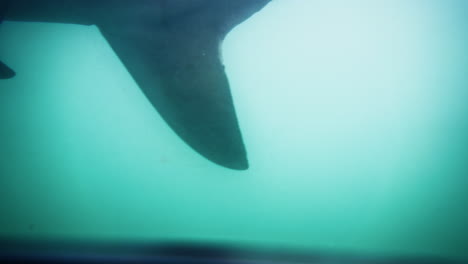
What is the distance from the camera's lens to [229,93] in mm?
2502

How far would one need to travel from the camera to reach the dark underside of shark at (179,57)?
7.79 feet

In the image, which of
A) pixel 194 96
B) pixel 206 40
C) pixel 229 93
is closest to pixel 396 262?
pixel 229 93

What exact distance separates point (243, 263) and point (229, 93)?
1.29 metres

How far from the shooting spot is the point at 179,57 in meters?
2.49

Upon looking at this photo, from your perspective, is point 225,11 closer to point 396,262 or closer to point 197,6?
point 197,6

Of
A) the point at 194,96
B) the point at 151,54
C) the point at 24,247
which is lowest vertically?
the point at 24,247

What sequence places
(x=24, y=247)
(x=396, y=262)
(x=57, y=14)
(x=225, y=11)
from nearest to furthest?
(x=24, y=247) < (x=396, y=262) < (x=225, y=11) < (x=57, y=14)

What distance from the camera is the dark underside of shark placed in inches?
93.4

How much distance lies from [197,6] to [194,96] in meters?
0.67

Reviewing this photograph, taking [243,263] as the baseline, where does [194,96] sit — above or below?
above

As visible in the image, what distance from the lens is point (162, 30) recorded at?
2455 mm

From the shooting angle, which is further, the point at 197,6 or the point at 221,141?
the point at 221,141

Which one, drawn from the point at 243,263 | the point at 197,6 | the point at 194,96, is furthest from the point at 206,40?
the point at 243,263

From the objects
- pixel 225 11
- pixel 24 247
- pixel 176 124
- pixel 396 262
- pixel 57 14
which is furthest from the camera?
pixel 176 124
